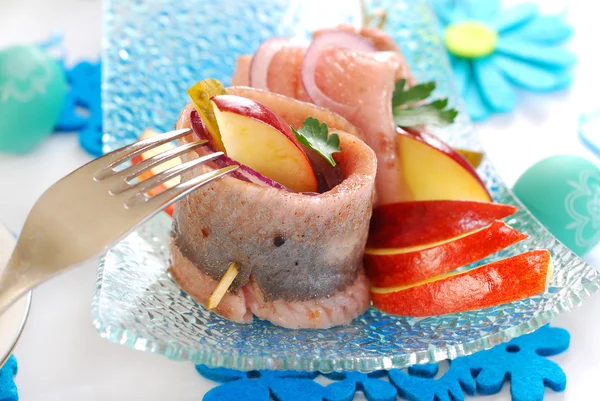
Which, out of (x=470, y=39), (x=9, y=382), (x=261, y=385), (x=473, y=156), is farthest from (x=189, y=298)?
(x=470, y=39)

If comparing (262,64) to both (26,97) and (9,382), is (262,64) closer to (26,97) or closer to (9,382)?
(26,97)

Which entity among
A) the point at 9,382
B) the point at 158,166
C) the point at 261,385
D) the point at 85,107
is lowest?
the point at 9,382

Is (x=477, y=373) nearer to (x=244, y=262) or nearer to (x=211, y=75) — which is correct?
(x=244, y=262)

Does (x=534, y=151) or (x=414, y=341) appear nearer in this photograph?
(x=414, y=341)

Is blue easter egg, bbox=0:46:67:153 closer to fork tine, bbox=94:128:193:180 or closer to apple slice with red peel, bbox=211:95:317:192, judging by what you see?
fork tine, bbox=94:128:193:180

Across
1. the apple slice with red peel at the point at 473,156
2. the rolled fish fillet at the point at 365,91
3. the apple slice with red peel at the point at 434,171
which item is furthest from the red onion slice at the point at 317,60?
the apple slice with red peel at the point at 473,156

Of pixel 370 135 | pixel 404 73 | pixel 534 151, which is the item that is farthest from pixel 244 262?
pixel 534 151
